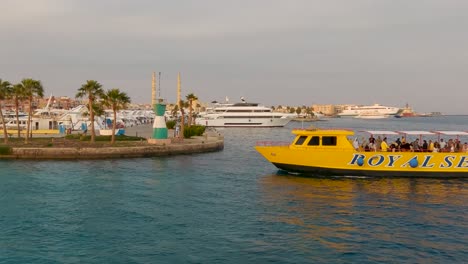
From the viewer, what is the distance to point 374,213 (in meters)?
19.2

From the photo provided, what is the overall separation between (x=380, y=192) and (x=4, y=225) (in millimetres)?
19239

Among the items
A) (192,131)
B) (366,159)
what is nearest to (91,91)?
(192,131)

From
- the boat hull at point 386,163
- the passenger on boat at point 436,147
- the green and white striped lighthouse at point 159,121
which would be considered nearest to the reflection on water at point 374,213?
Answer: the boat hull at point 386,163

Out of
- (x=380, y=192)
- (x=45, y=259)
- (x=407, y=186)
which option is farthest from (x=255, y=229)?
(x=407, y=186)

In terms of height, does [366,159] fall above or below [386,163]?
above

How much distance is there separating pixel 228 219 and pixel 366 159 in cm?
1304

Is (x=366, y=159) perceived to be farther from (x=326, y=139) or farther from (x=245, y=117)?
(x=245, y=117)

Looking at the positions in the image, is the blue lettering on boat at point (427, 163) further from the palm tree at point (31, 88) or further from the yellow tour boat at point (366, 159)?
the palm tree at point (31, 88)

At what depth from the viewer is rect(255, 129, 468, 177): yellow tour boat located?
2714 cm

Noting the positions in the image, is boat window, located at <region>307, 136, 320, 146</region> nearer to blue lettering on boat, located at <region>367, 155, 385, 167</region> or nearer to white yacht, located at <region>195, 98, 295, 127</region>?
blue lettering on boat, located at <region>367, 155, 385, 167</region>

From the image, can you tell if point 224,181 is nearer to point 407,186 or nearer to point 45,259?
point 407,186

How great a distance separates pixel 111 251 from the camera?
559 inches

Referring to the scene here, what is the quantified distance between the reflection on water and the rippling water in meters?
0.05

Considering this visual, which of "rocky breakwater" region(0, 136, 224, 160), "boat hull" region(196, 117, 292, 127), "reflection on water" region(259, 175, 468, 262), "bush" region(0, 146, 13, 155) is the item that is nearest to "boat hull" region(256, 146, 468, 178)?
"reflection on water" region(259, 175, 468, 262)
